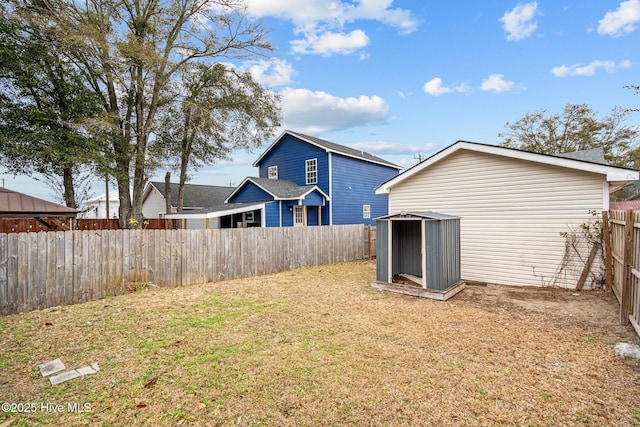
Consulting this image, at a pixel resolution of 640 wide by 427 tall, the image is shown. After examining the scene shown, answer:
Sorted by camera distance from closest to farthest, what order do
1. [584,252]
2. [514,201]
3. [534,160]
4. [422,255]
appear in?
[422,255]
[584,252]
[534,160]
[514,201]

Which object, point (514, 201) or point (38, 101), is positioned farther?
point (38, 101)

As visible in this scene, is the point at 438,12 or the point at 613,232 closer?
the point at 613,232

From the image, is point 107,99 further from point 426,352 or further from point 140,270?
point 426,352

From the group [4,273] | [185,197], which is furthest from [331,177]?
[185,197]

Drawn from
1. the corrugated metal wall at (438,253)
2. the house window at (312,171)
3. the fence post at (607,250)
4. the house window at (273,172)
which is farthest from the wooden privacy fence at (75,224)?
the fence post at (607,250)

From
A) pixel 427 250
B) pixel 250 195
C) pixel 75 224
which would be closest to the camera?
pixel 427 250

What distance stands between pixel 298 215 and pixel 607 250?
1363 centimetres

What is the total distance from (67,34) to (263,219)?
1151 cm

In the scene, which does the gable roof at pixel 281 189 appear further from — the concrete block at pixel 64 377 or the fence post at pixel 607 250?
the concrete block at pixel 64 377

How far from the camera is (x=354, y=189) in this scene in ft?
63.7

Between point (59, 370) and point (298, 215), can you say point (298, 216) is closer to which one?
point (298, 215)

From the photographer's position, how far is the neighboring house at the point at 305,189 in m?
16.6

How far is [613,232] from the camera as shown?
19.8 ft

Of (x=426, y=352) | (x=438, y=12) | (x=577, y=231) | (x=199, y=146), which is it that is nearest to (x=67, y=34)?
(x=199, y=146)
